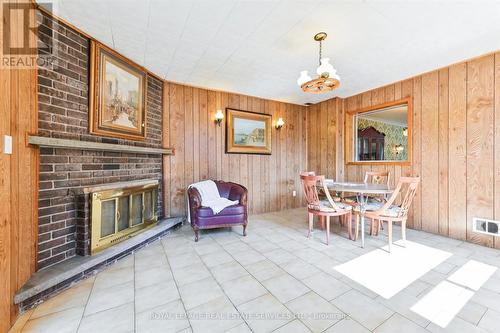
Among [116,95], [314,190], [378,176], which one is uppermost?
[116,95]

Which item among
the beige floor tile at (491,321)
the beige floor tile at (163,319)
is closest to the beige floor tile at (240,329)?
the beige floor tile at (163,319)

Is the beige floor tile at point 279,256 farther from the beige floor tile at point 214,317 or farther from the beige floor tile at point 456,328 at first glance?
the beige floor tile at point 456,328

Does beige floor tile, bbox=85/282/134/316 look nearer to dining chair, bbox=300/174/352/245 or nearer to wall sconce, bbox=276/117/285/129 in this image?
dining chair, bbox=300/174/352/245

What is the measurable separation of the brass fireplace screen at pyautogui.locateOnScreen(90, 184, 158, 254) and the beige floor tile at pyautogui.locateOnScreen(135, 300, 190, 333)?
1.08 metres

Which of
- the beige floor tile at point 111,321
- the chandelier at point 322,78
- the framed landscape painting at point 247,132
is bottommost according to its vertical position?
the beige floor tile at point 111,321

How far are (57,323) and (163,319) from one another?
72 centimetres

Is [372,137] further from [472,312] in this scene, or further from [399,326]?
[399,326]

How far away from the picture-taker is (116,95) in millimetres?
2607

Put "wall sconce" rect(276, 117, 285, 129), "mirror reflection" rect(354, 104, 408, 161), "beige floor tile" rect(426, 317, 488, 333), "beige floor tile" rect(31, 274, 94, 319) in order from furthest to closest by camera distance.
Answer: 1. "wall sconce" rect(276, 117, 285, 129)
2. "mirror reflection" rect(354, 104, 408, 161)
3. "beige floor tile" rect(31, 274, 94, 319)
4. "beige floor tile" rect(426, 317, 488, 333)

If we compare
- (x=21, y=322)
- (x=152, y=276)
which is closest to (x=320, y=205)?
(x=152, y=276)

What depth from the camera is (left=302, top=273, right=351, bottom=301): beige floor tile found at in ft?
5.64

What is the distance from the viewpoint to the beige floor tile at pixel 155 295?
1613mm
